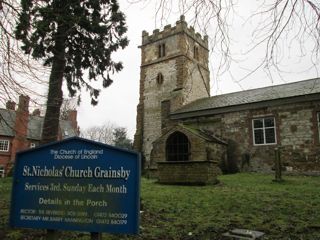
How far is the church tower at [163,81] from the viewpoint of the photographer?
2998 centimetres

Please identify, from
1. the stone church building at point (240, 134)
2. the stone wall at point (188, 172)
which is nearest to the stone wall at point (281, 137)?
the stone church building at point (240, 134)

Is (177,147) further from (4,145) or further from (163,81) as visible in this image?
(4,145)

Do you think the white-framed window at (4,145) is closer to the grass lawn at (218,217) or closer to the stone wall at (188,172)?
the stone wall at (188,172)

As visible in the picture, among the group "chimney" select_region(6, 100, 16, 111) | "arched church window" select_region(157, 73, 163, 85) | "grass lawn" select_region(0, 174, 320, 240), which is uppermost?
"arched church window" select_region(157, 73, 163, 85)

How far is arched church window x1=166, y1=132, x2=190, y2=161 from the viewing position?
1852 cm

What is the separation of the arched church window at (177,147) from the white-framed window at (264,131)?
5.80 meters

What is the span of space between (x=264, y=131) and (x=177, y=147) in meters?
6.55

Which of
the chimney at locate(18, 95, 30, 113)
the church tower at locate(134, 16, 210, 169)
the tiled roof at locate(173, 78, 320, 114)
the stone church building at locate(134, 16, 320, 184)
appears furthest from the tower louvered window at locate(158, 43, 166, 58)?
the chimney at locate(18, 95, 30, 113)

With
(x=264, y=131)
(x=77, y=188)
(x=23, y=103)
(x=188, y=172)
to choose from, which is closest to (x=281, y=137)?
(x=264, y=131)

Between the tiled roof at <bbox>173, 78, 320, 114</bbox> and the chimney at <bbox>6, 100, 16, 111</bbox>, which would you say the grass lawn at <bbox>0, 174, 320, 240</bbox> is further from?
the tiled roof at <bbox>173, 78, 320, 114</bbox>

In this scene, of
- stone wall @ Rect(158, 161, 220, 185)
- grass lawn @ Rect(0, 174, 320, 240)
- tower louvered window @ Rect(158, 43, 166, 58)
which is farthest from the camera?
tower louvered window @ Rect(158, 43, 166, 58)

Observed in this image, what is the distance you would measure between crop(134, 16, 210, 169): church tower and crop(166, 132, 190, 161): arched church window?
31.7ft

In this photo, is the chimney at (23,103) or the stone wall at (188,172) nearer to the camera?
the chimney at (23,103)

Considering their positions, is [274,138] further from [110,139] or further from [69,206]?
[110,139]
